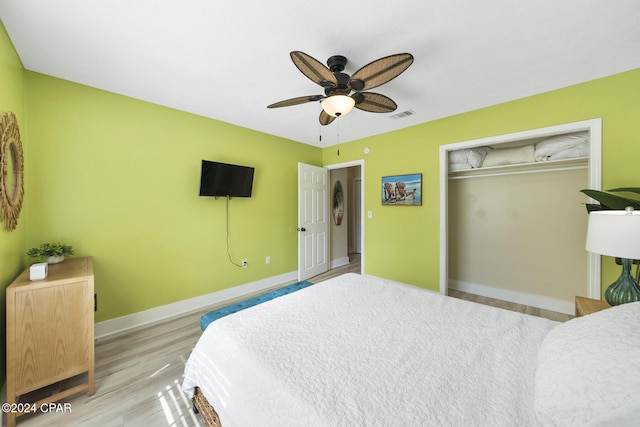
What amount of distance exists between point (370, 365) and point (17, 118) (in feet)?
9.81

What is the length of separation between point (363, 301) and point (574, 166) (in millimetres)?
3023

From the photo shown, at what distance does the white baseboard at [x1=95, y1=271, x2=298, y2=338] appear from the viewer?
242 cm

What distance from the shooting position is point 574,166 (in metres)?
2.71

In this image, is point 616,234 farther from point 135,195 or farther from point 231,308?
point 135,195

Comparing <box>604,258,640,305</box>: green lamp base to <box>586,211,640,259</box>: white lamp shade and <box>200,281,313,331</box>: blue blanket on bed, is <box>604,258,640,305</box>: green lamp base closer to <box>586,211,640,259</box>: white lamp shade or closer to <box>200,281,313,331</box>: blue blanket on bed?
<box>586,211,640,259</box>: white lamp shade

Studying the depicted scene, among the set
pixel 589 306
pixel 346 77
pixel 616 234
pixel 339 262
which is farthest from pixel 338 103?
pixel 339 262

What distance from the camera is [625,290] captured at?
1.44 meters

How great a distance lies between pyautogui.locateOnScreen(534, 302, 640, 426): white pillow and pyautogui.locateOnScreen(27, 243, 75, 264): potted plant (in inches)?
123

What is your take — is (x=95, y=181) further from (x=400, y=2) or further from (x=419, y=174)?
(x=419, y=174)

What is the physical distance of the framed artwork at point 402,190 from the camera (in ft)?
10.8

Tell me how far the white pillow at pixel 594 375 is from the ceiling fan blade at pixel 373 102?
171 centimetres

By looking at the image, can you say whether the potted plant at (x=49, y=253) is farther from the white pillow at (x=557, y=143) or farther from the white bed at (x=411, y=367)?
the white pillow at (x=557, y=143)

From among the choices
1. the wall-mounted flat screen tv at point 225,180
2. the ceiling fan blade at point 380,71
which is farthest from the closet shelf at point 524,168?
the wall-mounted flat screen tv at point 225,180

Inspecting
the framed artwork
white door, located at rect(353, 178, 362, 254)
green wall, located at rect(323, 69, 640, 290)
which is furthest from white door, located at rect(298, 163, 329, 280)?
white door, located at rect(353, 178, 362, 254)
